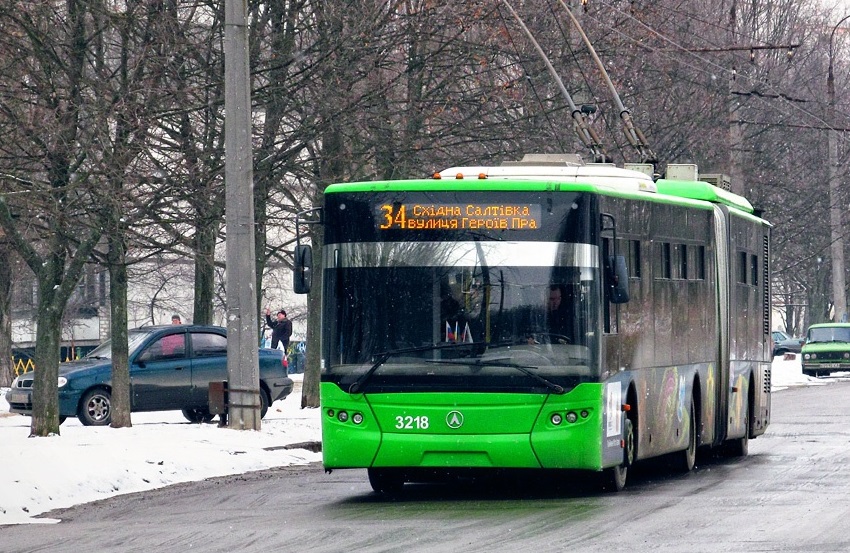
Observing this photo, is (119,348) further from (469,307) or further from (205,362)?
(469,307)

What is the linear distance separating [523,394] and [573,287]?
0.93 m

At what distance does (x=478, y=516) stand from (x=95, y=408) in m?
13.5

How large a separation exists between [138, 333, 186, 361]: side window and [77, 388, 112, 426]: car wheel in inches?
31.0

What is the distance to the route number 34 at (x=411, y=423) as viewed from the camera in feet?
43.7

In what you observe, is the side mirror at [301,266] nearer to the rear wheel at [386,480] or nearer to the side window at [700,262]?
the rear wheel at [386,480]

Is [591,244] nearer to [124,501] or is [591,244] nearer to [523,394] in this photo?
[523,394]

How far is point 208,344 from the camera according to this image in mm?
25922

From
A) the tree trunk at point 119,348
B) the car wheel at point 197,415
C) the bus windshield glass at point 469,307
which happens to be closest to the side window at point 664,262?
the bus windshield glass at point 469,307

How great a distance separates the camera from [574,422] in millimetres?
13258

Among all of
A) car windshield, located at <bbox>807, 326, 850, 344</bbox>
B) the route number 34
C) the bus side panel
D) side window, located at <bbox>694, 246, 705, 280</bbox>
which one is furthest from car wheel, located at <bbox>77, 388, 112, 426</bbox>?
car windshield, located at <bbox>807, 326, 850, 344</bbox>

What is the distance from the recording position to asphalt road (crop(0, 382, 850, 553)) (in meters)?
10.6

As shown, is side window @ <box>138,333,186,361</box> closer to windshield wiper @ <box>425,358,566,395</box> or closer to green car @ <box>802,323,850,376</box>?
windshield wiper @ <box>425,358,566,395</box>

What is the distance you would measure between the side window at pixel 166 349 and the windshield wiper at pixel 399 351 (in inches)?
488

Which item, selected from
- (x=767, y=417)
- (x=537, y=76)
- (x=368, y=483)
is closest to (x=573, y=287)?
(x=368, y=483)
